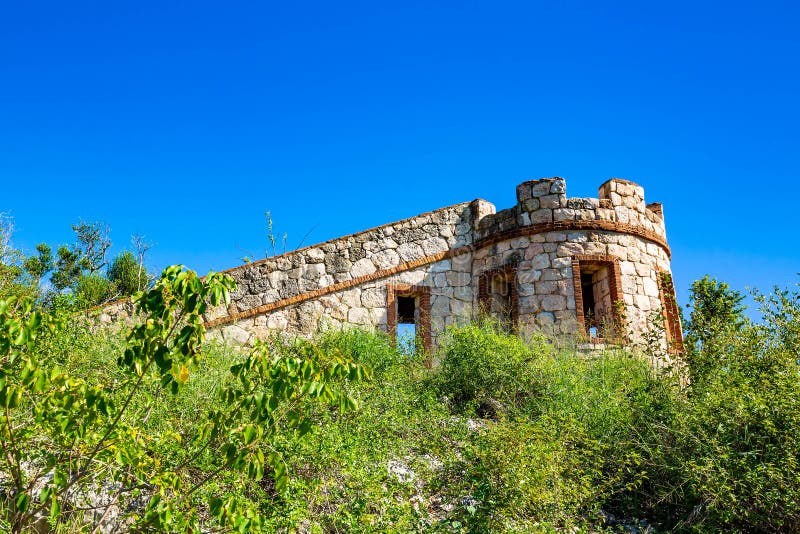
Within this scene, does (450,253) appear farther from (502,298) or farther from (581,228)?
(581,228)

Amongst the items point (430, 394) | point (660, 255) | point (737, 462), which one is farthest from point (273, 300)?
point (737, 462)

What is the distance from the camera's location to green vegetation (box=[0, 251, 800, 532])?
11.9 ft

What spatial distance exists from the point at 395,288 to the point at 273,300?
229cm

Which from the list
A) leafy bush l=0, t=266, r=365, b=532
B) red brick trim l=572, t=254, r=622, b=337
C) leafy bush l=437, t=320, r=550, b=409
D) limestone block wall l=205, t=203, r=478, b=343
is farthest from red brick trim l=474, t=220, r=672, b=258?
leafy bush l=0, t=266, r=365, b=532

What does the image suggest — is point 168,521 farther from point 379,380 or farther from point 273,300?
point 273,300

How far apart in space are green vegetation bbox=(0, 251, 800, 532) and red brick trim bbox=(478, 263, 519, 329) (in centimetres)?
324

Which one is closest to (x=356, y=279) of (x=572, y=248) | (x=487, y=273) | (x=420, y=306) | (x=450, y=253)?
(x=420, y=306)

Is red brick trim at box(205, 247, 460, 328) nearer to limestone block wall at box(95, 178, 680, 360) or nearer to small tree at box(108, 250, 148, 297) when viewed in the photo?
limestone block wall at box(95, 178, 680, 360)

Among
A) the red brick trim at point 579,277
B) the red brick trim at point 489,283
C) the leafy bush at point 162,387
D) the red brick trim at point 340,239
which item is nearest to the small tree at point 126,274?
the red brick trim at point 340,239

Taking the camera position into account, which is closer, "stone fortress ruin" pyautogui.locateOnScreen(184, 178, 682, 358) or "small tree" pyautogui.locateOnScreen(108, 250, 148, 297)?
"stone fortress ruin" pyautogui.locateOnScreen(184, 178, 682, 358)

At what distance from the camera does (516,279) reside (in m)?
11.8

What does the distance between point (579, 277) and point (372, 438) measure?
639 cm

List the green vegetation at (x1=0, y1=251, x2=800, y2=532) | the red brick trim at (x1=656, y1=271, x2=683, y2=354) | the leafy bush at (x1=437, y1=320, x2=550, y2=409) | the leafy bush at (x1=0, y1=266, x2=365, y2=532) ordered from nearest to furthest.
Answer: the leafy bush at (x1=0, y1=266, x2=365, y2=532), the green vegetation at (x1=0, y1=251, x2=800, y2=532), the leafy bush at (x1=437, y1=320, x2=550, y2=409), the red brick trim at (x1=656, y1=271, x2=683, y2=354)

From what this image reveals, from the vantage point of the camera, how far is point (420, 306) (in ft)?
40.6
